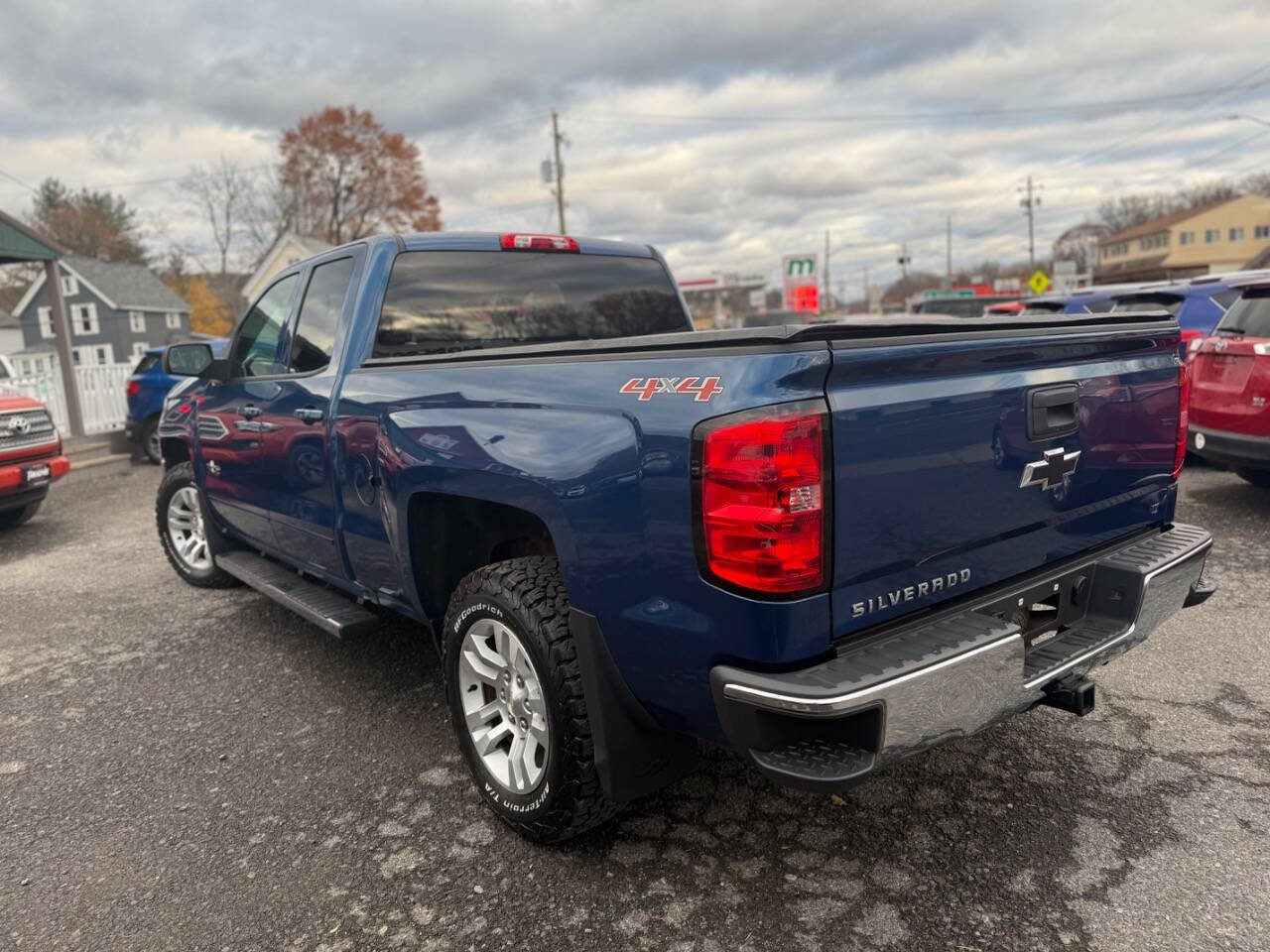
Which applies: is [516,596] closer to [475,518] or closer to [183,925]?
[475,518]

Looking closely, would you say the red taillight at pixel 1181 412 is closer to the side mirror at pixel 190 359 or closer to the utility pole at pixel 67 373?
the side mirror at pixel 190 359

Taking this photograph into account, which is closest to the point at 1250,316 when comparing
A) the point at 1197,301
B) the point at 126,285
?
the point at 1197,301

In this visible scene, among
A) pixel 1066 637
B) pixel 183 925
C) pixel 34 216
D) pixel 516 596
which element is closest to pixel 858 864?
pixel 1066 637

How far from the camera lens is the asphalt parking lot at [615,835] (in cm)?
240

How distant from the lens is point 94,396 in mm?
15297

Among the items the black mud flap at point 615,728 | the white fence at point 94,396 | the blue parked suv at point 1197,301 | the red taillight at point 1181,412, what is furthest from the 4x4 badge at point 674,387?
the white fence at point 94,396

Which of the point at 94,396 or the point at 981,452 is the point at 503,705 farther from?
the point at 94,396

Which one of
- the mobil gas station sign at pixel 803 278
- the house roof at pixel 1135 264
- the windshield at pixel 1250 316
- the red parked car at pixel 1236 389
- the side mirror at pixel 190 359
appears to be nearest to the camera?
the side mirror at pixel 190 359

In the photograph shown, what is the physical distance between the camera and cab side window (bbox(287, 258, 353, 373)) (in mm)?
3811

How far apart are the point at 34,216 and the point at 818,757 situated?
7312 centimetres

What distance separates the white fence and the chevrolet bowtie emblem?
596 inches

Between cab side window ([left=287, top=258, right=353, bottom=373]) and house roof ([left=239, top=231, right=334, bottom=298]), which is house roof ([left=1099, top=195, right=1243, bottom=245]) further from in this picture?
cab side window ([left=287, top=258, right=353, bottom=373])

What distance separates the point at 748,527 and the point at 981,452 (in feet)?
2.48

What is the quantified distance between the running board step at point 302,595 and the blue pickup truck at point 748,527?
2.7 inches
